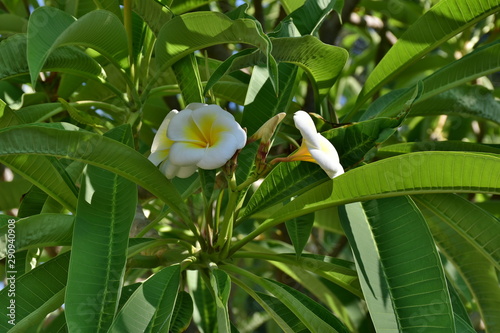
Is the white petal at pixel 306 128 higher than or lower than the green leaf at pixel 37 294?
Result: higher

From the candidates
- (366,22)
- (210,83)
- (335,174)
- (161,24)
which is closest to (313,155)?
(335,174)

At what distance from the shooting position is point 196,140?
0.98 m

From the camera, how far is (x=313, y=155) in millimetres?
888

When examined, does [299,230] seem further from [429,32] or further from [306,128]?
[429,32]

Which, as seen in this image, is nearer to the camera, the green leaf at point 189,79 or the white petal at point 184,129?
the white petal at point 184,129

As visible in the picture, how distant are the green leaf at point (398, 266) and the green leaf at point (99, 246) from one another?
32 cm

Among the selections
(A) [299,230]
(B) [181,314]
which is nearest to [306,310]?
(A) [299,230]

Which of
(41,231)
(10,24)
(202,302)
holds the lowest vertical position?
(41,231)

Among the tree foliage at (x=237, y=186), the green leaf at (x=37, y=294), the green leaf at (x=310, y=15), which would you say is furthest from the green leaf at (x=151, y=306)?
the green leaf at (x=310, y=15)

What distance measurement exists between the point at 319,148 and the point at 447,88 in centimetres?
43

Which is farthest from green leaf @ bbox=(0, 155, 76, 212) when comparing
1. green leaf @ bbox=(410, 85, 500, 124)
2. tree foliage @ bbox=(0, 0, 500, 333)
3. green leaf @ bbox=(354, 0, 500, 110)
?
green leaf @ bbox=(410, 85, 500, 124)

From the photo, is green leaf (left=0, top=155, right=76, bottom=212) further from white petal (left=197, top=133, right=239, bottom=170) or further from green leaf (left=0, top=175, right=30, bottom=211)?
green leaf (left=0, top=175, right=30, bottom=211)

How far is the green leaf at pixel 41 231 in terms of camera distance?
93 centimetres

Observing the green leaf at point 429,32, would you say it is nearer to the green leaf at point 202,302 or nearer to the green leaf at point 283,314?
the green leaf at point 283,314
